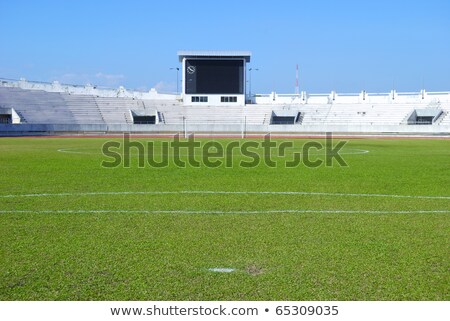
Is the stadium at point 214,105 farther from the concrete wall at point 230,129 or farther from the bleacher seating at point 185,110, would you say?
the concrete wall at point 230,129

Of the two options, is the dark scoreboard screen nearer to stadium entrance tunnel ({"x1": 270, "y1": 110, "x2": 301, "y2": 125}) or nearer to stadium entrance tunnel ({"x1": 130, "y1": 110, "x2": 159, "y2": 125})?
stadium entrance tunnel ({"x1": 130, "y1": 110, "x2": 159, "y2": 125})

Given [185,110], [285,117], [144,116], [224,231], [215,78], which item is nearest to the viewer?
[224,231]

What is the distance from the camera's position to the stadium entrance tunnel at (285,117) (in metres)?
76.0

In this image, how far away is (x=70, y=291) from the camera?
188 inches

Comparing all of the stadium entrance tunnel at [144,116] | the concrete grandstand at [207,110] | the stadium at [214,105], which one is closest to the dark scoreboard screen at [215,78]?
the stadium at [214,105]

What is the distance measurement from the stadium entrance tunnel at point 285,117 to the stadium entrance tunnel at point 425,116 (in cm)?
1450

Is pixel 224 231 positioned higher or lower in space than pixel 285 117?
higher

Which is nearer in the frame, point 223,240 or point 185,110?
point 223,240

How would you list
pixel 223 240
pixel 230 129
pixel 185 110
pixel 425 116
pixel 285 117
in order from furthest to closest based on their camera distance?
pixel 285 117 → pixel 185 110 → pixel 425 116 → pixel 230 129 → pixel 223 240

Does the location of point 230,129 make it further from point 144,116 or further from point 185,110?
point 144,116

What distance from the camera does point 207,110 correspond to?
250ft

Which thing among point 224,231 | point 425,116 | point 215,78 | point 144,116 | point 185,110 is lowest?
point 144,116

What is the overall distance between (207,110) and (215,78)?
440 cm

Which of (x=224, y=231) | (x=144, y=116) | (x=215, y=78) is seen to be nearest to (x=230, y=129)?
(x=215, y=78)
